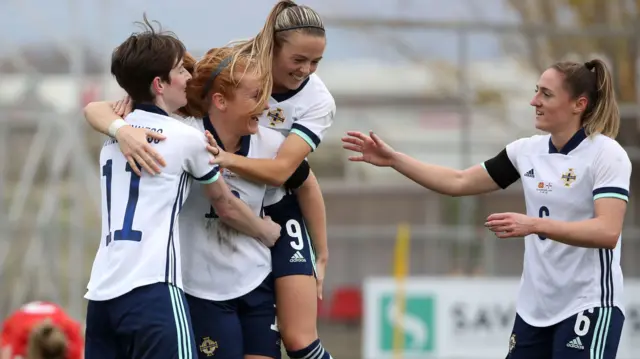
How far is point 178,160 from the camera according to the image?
4.16 metres

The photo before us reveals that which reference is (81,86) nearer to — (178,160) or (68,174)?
(68,174)

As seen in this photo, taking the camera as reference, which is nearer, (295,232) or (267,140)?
(267,140)

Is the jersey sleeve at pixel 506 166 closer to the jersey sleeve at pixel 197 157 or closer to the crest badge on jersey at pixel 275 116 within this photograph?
the crest badge on jersey at pixel 275 116

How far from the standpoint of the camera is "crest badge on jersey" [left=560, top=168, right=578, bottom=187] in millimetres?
4801

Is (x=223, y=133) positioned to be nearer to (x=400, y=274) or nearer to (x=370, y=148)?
(x=370, y=148)

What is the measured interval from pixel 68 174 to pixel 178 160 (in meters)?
9.15

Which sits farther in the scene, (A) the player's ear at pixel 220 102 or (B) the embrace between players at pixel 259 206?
(A) the player's ear at pixel 220 102

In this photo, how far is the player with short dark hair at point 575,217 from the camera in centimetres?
470

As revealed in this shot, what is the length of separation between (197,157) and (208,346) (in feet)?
2.59

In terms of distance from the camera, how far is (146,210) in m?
4.06

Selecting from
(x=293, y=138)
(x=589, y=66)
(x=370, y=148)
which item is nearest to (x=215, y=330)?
(x=293, y=138)

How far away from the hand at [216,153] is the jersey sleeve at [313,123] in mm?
372

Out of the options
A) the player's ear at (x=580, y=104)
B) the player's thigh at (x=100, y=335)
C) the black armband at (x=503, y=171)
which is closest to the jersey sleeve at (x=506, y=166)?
the black armband at (x=503, y=171)

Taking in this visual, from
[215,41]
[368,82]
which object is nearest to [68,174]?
[215,41]
